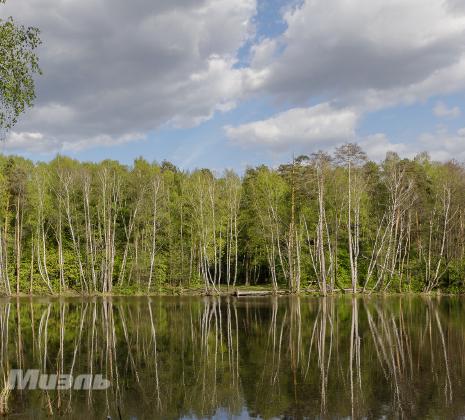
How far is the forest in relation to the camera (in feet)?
164

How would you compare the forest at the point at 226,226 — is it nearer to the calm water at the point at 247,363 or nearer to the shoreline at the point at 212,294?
the shoreline at the point at 212,294

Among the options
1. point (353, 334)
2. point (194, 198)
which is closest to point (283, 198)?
point (194, 198)

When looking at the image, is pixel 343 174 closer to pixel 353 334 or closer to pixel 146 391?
pixel 353 334

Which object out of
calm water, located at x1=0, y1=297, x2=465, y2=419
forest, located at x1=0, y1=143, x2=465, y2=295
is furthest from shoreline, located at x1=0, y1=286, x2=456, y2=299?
calm water, located at x1=0, y1=297, x2=465, y2=419

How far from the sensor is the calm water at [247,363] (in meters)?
11.1

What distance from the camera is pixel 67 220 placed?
56.7 metres

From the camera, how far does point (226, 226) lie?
200ft

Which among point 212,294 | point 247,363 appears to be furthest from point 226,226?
point 247,363

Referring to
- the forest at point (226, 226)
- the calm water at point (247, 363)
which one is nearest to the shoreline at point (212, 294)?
the forest at point (226, 226)

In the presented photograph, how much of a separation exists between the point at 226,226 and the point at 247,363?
4484 cm

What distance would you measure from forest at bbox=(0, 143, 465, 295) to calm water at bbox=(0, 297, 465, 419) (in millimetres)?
20595

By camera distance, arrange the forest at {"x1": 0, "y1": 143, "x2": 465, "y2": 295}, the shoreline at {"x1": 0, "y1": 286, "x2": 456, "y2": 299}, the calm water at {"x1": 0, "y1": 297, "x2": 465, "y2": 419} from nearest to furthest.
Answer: the calm water at {"x1": 0, "y1": 297, "x2": 465, "y2": 419}
the shoreline at {"x1": 0, "y1": 286, "x2": 456, "y2": 299}
the forest at {"x1": 0, "y1": 143, "x2": 465, "y2": 295}

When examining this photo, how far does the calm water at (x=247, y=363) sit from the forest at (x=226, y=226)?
20595 mm

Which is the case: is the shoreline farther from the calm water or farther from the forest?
the calm water
